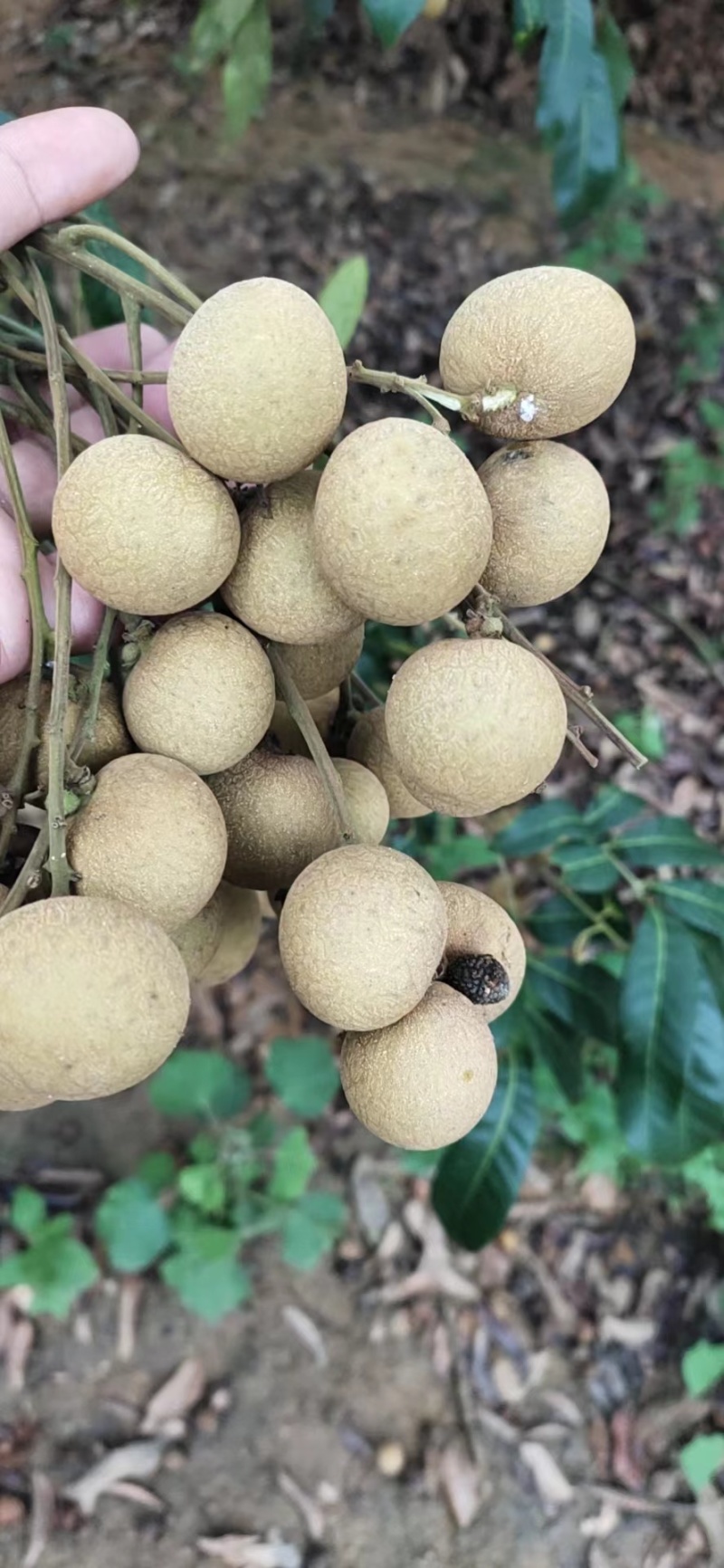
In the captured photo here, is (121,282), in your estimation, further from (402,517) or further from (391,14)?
(391,14)

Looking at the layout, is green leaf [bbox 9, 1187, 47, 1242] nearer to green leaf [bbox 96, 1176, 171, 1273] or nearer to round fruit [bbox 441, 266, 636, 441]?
green leaf [bbox 96, 1176, 171, 1273]

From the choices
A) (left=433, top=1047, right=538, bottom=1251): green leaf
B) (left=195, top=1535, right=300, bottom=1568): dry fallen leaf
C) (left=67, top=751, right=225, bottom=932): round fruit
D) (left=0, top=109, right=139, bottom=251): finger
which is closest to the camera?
(left=67, top=751, right=225, bottom=932): round fruit

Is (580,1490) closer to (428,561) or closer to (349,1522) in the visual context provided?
(349,1522)

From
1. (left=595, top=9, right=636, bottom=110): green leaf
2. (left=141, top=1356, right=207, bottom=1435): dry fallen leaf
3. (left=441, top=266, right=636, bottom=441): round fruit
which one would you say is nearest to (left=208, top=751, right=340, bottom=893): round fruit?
(left=441, top=266, right=636, bottom=441): round fruit

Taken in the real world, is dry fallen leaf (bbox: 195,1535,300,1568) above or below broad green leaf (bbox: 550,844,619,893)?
below

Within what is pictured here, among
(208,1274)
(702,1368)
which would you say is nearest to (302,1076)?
(208,1274)

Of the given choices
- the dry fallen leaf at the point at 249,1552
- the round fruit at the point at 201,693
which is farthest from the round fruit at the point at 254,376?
the dry fallen leaf at the point at 249,1552
